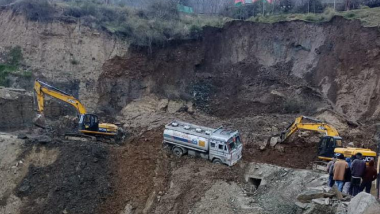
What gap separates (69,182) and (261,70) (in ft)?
55.2

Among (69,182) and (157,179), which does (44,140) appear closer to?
(69,182)

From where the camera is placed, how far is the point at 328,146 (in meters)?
16.1

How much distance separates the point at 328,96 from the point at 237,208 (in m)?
14.1

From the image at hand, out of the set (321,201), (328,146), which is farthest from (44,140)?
(328,146)

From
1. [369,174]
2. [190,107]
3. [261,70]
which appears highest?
[261,70]

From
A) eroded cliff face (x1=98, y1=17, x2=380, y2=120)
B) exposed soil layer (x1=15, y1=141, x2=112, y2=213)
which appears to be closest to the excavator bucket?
exposed soil layer (x1=15, y1=141, x2=112, y2=213)

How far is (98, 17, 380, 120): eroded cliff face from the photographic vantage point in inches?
914

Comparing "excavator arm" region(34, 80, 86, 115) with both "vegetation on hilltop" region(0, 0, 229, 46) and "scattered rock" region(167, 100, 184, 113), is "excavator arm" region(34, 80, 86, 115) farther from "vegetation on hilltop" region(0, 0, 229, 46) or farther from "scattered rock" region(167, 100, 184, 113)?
"vegetation on hilltop" region(0, 0, 229, 46)

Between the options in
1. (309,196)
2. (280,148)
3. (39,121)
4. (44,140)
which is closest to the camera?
(309,196)

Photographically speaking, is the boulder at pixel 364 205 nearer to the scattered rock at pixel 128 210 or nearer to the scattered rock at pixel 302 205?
the scattered rock at pixel 302 205

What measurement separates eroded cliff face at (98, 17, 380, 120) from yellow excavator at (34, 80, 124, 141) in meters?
6.53

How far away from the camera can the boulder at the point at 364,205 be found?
8195 millimetres

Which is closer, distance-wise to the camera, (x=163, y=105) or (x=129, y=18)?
(x=163, y=105)

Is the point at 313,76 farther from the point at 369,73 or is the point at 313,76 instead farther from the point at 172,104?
the point at 172,104
